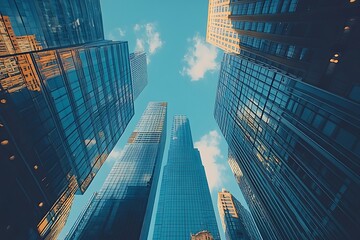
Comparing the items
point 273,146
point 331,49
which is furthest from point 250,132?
point 331,49

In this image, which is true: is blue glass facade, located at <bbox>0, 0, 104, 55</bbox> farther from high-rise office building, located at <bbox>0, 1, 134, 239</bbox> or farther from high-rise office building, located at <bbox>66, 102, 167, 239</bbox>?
high-rise office building, located at <bbox>66, 102, 167, 239</bbox>

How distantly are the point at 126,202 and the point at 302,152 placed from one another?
70.5 m

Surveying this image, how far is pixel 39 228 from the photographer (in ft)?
78.3

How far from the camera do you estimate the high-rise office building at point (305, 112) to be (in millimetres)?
19031

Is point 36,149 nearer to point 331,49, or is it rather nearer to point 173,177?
point 331,49

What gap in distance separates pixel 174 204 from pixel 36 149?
124183mm

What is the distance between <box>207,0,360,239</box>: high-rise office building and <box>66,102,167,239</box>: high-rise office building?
49.0 metres

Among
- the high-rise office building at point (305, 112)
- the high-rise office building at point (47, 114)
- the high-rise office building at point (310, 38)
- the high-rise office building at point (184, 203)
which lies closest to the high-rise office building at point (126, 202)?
the high-rise office building at point (184, 203)

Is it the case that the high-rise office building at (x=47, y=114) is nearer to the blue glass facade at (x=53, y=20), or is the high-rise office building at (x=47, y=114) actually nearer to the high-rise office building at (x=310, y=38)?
the blue glass facade at (x=53, y=20)

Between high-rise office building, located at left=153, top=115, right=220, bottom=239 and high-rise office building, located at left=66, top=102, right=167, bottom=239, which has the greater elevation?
high-rise office building, located at left=66, top=102, right=167, bottom=239

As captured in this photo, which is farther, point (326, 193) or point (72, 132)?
point (72, 132)

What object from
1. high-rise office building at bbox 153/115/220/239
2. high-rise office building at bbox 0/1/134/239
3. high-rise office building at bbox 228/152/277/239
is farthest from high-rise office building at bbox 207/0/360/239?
high-rise office building at bbox 153/115/220/239

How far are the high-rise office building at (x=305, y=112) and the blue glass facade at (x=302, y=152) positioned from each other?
4.4 inches

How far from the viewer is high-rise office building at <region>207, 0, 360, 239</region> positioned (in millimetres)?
19031
